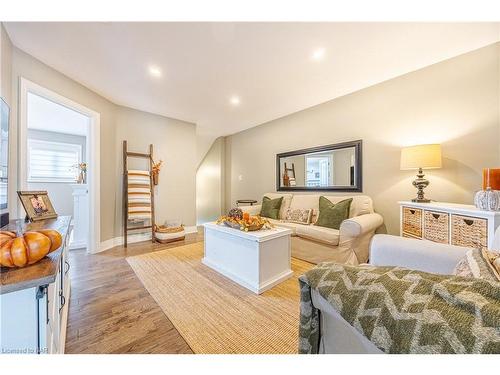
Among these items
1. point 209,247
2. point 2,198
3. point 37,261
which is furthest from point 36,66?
point 209,247

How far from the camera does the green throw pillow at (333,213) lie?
8.81ft

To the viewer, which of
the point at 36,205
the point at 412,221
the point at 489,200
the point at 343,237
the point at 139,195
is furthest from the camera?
the point at 139,195

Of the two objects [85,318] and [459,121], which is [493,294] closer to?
[85,318]

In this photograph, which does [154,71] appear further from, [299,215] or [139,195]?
[299,215]

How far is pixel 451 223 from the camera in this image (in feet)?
5.88

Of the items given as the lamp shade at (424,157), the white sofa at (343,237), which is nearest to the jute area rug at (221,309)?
the white sofa at (343,237)

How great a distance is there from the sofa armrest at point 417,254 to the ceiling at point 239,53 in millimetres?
1729

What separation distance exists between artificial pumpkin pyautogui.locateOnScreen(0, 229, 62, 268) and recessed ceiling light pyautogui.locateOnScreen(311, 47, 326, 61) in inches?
96.1

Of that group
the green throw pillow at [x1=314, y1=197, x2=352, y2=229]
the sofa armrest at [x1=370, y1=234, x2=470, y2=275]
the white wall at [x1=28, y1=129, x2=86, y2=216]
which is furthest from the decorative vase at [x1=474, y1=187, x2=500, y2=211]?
the white wall at [x1=28, y1=129, x2=86, y2=216]

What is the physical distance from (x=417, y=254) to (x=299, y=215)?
2.08 m

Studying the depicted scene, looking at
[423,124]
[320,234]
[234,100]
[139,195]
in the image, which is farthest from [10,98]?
[423,124]

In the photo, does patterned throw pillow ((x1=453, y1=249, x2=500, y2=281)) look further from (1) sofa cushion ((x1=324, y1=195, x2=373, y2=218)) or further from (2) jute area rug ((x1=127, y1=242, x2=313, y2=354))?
(1) sofa cushion ((x1=324, y1=195, x2=373, y2=218))
